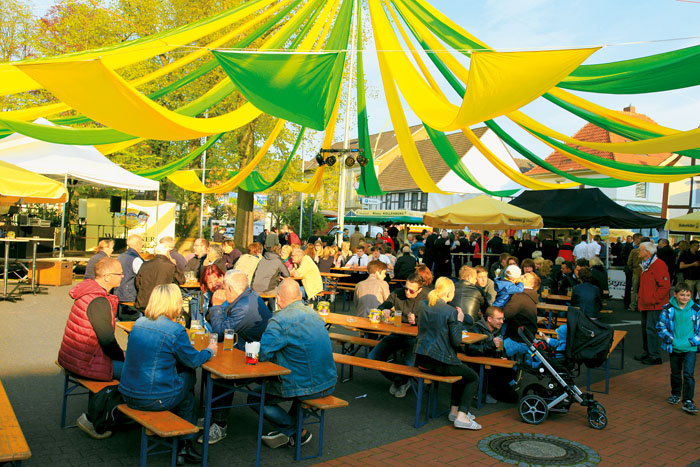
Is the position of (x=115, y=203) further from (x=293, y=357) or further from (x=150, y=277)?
(x=293, y=357)

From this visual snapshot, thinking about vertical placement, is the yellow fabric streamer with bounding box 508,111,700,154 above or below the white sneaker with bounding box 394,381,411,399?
Answer: above

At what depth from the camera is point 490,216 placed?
13562 mm

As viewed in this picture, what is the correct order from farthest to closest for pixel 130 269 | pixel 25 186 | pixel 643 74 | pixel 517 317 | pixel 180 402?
1. pixel 25 186
2. pixel 130 269
3. pixel 517 317
4. pixel 643 74
5. pixel 180 402

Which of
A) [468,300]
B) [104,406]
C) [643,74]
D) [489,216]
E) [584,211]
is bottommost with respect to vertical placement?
[104,406]

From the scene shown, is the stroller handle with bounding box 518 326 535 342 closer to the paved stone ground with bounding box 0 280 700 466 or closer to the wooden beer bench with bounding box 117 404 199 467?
the paved stone ground with bounding box 0 280 700 466

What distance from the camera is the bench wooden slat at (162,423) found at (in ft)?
12.6

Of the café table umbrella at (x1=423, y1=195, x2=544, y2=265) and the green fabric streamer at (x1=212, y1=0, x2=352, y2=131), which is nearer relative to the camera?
the green fabric streamer at (x1=212, y1=0, x2=352, y2=131)

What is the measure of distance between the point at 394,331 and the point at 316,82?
296 cm

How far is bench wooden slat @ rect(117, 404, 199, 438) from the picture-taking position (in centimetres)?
384

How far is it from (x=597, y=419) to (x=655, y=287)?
3814 millimetres

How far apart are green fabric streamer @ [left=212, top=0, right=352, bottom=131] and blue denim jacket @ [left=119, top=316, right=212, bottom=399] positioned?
2610mm

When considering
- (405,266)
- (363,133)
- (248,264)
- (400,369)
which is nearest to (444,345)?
(400,369)

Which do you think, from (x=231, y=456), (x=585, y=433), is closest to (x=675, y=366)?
(x=585, y=433)

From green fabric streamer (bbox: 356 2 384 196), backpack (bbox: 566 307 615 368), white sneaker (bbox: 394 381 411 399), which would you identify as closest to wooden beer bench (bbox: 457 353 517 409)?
backpack (bbox: 566 307 615 368)
